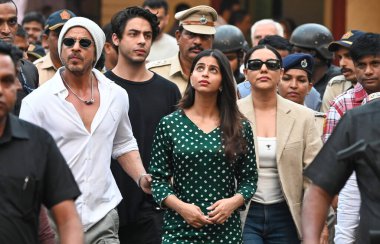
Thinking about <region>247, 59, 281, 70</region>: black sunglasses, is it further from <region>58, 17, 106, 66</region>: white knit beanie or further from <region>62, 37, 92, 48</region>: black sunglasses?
<region>62, 37, 92, 48</region>: black sunglasses

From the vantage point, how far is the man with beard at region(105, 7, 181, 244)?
31.2ft

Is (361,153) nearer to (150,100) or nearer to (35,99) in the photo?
(35,99)

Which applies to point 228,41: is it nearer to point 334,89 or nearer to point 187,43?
point 334,89

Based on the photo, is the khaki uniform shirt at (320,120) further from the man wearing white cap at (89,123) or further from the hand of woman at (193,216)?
the hand of woman at (193,216)

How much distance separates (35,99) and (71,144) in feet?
1.17

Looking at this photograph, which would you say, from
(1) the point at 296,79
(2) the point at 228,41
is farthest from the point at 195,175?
(2) the point at 228,41

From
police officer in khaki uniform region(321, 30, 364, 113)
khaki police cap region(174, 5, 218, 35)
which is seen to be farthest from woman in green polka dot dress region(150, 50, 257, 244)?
police officer in khaki uniform region(321, 30, 364, 113)

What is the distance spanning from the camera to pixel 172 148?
27.4ft

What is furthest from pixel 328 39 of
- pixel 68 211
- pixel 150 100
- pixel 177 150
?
pixel 68 211

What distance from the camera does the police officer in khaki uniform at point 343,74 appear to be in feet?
37.6

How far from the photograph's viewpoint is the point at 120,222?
31.0 ft

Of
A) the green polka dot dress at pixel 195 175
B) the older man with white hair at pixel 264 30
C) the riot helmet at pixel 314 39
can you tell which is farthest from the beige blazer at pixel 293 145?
the older man with white hair at pixel 264 30

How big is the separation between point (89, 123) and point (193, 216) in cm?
90

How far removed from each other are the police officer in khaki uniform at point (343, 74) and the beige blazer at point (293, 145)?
2186 millimetres
